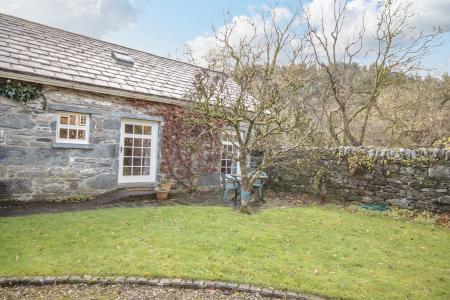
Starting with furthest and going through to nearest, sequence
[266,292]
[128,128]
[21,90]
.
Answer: [128,128]
[21,90]
[266,292]

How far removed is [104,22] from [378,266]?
1940cm

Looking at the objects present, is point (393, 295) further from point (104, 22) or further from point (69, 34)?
point (104, 22)

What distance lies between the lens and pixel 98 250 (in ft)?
16.6

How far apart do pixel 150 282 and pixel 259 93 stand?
267 inches

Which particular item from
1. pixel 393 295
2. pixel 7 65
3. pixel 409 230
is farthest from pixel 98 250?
pixel 409 230

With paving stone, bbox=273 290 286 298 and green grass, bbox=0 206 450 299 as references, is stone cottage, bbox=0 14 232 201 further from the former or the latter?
paving stone, bbox=273 290 286 298

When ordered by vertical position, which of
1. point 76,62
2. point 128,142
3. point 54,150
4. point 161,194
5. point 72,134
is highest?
point 76,62

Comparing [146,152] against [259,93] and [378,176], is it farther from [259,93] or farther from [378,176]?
[378,176]

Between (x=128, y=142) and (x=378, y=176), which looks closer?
(x=378, y=176)

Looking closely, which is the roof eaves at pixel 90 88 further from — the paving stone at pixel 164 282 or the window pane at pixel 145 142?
the paving stone at pixel 164 282

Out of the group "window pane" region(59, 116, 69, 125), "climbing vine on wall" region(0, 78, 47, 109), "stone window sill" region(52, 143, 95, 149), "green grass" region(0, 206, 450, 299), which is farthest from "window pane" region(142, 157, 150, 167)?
"climbing vine on wall" region(0, 78, 47, 109)

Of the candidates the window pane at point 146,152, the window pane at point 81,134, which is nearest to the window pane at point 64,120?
the window pane at point 81,134

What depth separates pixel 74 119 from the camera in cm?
958

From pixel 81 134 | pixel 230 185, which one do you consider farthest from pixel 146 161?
pixel 230 185
